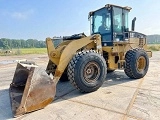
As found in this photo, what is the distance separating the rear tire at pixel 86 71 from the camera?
469 cm

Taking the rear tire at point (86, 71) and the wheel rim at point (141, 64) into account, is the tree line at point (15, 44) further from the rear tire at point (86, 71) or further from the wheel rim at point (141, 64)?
the rear tire at point (86, 71)

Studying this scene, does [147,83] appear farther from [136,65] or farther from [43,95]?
[43,95]

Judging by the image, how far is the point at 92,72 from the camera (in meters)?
5.22

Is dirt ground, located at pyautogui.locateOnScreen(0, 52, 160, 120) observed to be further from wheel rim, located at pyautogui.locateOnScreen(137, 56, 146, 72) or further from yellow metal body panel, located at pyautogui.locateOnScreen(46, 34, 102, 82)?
wheel rim, located at pyautogui.locateOnScreen(137, 56, 146, 72)

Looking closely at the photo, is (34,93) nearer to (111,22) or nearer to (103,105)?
(103,105)

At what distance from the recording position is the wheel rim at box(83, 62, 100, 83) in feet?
16.4

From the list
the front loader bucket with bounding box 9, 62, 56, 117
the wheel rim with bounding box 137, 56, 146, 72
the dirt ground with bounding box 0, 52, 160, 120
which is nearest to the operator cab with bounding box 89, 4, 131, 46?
the wheel rim with bounding box 137, 56, 146, 72

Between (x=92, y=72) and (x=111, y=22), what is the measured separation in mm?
2164

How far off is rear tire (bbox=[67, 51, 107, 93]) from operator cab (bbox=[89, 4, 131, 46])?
1546 millimetres

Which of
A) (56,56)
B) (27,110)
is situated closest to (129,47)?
(56,56)

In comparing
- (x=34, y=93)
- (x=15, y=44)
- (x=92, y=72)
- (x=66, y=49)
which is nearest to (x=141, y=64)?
(x=92, y=72)

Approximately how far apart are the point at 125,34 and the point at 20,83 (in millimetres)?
4172

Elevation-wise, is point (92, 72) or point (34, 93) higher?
point (92, 72)

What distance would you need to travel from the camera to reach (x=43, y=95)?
393cm
